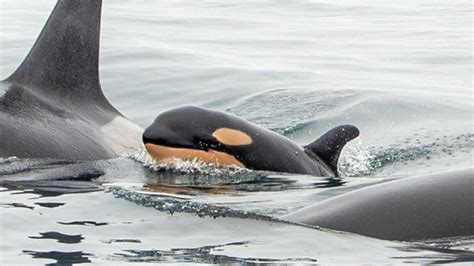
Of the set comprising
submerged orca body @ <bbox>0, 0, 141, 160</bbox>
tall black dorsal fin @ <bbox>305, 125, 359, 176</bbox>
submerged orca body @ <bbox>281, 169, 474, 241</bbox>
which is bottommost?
submerged orca body @ <bbox>281, 169, 474, 241</bbox>

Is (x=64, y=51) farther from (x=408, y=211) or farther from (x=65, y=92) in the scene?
(x=408, y=211)

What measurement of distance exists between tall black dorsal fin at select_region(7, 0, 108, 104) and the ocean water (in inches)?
34.5

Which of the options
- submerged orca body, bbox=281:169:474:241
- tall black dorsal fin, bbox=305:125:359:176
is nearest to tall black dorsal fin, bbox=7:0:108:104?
tall black dorsal fin, bbox=305:125:359:176

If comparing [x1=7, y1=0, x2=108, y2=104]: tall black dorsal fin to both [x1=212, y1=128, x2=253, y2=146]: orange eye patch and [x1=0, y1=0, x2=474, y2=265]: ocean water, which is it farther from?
[x1=212, y1=128, x2=253, y2=146]: orange eye patch

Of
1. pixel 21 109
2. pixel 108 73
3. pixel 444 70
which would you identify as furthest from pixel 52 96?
pixel 444 70

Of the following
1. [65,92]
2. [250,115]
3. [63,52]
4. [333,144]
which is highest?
[63,52]

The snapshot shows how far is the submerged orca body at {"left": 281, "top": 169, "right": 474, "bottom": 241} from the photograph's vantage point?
6.98 metres

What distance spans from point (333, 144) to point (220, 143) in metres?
1.27

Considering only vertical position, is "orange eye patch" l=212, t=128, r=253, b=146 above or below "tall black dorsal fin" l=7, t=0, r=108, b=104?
below

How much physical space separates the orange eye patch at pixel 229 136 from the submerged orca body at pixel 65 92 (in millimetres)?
1046

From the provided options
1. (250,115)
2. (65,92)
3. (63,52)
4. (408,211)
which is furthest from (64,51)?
(408,211)

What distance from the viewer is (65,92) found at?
11.5 m

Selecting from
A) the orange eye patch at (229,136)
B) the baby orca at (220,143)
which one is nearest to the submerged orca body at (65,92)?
the baby orca at (220,143)

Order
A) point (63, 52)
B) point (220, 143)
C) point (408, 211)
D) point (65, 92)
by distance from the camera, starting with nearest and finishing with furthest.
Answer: point (408, 211) → point (220, 143) → point (63, 52) → point (65, 92)
